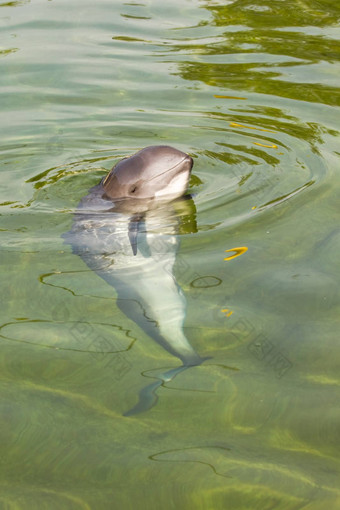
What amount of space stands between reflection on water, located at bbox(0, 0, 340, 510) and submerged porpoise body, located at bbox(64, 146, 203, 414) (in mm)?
95

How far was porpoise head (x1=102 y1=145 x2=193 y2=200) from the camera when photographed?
6457mm

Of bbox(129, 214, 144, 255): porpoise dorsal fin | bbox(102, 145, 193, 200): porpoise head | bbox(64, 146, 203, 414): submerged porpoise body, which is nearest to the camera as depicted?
bbox(64, 146, 203, 414): submerged porpoise body

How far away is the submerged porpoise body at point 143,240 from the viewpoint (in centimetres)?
459

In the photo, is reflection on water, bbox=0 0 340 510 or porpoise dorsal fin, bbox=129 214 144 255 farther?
porpoise dorsal fin, bbox=129 214 144 255

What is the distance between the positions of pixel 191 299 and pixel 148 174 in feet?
6.31

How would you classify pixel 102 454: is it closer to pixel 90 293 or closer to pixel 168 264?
pixel 90 293

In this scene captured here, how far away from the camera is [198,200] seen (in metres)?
6.42

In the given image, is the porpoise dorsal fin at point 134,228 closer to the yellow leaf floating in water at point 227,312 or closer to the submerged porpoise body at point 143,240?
the submerged porpoise body at point 143,240

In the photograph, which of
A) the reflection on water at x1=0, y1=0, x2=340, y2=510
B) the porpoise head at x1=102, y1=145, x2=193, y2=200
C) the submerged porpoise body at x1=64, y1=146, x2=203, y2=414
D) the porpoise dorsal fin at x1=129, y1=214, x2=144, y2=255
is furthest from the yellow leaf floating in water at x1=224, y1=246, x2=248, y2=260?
the porpoise head at x1=102, y1=145, x2=193, y2=200

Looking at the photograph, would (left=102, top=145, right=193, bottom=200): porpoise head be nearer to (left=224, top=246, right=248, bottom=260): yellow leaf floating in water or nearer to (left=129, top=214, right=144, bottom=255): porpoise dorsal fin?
(left=129, top=214, right=144, bottom=255): porpoise dorsal fin

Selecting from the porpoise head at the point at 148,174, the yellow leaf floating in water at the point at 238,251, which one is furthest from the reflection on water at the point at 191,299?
the porpoise head at the point at 148,174

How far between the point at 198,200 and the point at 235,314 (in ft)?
6.57

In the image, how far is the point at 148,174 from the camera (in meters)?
6.46

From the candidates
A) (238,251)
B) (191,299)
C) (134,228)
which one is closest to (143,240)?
(134,228)
